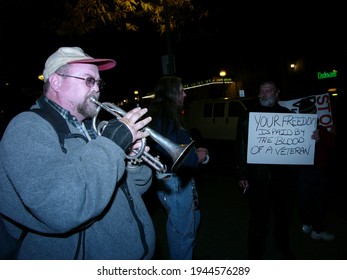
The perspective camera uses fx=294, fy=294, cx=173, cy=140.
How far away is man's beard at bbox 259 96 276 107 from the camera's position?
3.43 m

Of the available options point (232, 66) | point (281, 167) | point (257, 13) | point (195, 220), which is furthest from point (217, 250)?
point (232, 66)

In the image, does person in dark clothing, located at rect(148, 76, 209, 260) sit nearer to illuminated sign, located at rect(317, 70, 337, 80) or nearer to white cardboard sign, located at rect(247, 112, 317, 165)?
white cardboard sign, located at rect(247, 112, 317, 165)

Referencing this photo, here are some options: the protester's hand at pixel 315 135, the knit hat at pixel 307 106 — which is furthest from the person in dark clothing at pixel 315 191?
the protester's hand at pixel 315 135

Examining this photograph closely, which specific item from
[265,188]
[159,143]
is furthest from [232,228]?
[159,143]

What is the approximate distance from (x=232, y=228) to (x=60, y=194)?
379cm

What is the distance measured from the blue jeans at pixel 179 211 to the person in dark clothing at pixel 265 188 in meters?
0.69

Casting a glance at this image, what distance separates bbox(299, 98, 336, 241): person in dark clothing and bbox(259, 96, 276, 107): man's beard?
75 centimetres

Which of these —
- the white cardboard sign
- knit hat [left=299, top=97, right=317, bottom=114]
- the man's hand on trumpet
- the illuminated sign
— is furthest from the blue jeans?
the illuminated sign

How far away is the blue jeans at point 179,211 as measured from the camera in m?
3.02

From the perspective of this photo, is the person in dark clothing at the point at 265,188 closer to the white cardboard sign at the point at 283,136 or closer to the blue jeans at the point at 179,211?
the white cardboard sign at the point at 283,136

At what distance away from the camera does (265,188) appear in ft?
10.5

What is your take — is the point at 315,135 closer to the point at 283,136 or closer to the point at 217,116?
the point at 283,136

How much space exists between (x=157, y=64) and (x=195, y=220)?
15.1 m

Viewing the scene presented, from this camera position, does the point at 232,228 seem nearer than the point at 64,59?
No
